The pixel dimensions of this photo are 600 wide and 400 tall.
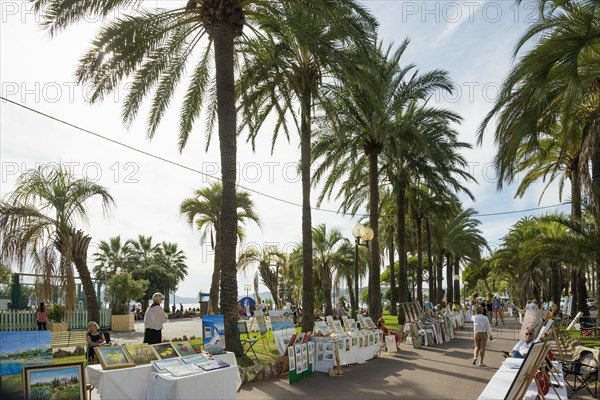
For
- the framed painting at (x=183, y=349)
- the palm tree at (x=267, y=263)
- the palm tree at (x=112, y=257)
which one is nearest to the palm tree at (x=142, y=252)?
the palm tree at (x=112, y=257)

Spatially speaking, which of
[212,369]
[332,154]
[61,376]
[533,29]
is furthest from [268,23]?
[61,376]

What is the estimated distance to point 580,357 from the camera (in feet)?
35.7

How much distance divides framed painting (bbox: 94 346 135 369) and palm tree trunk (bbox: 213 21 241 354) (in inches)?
188

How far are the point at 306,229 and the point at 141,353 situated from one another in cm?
1066

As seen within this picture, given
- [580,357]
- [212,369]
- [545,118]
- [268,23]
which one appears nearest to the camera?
[212,369]

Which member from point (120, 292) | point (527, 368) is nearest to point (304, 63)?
point (527, 368)

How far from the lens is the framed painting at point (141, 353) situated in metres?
7.89

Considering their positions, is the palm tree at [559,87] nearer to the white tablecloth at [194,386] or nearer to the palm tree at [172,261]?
the white tablecloth at [194,386]

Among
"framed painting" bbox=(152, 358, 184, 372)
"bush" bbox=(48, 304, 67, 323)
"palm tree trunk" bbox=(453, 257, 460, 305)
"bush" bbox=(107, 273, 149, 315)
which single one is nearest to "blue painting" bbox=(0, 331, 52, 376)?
"framed painting" bbox=(152, 358, 184, 372)

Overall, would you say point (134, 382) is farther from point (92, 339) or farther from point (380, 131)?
point (380, 131)

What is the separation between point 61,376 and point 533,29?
1374cm

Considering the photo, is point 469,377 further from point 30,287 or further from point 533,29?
point 30,287

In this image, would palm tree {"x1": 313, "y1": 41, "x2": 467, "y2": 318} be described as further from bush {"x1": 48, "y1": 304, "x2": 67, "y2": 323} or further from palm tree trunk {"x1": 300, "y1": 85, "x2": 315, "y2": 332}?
bush {"x1": 48, "y1": 304, "x2": 67, "y2": 323}

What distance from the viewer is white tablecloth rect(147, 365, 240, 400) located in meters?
7.22
